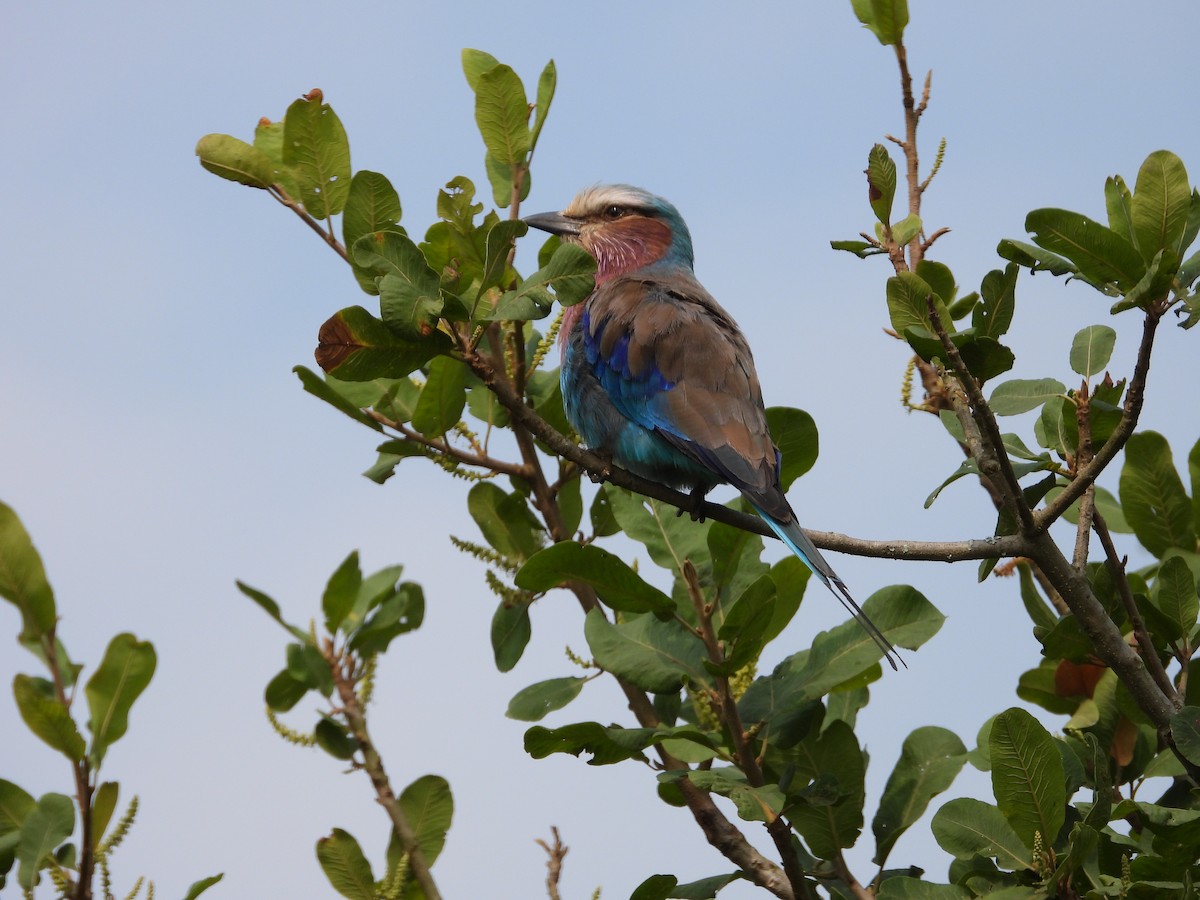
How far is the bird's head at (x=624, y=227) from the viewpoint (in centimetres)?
548

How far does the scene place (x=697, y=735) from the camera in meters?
2.77

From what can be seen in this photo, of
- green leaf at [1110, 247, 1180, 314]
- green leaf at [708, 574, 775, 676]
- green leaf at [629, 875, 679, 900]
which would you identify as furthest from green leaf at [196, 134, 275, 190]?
green leaf at [1110, 247, 1180, 314]

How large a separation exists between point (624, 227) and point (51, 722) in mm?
3518

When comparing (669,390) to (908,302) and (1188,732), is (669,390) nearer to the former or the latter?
(908,302)

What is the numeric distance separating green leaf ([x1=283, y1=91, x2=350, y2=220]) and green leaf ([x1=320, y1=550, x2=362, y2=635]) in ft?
2.89

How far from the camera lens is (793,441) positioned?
3.46 metres

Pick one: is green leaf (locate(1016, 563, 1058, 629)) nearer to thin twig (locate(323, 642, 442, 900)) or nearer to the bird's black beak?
thin twig (locate(323, 642, 442, 900))

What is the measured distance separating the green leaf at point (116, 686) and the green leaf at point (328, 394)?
743 mm

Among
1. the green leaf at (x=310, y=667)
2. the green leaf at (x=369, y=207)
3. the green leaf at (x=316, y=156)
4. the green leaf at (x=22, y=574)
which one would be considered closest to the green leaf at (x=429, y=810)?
the green leaf at (x=310, y=667)

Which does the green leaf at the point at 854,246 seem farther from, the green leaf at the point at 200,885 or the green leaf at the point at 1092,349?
the green leaf at the point at 200,885

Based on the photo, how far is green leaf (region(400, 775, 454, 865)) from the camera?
9.61 ft

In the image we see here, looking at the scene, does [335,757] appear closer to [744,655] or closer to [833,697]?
[744,655]

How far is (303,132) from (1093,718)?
240cm

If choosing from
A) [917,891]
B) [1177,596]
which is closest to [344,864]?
[917,891]
